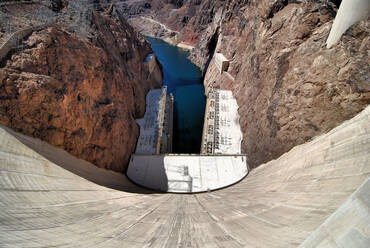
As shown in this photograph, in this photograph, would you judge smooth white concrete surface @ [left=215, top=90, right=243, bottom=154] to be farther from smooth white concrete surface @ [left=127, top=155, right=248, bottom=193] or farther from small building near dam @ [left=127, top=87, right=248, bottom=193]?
smooth white concrete surface @ [left=127, top=155, right=248, bottom=193]

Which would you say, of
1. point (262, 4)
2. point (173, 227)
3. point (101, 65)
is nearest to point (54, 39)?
point (101, 65)

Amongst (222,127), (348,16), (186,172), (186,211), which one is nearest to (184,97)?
(222,127)

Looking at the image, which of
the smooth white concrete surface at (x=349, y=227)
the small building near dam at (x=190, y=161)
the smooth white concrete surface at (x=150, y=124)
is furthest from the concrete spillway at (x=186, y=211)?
the smooth white concrete surface at (x=150, y=124)

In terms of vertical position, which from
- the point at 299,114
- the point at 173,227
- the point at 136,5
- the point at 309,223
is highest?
the point at 136,5

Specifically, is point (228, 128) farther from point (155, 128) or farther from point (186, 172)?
point (186, 172)

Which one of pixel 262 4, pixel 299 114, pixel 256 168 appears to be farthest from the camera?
pixel 262 4

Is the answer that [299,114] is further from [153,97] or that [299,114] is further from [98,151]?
[153,97]

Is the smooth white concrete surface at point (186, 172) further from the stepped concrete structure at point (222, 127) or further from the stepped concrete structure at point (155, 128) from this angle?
the stepped concrete structure at point (222, 127)
